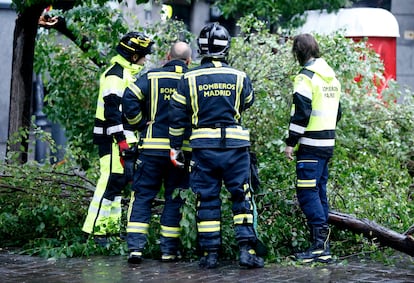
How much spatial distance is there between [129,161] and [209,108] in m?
1.20

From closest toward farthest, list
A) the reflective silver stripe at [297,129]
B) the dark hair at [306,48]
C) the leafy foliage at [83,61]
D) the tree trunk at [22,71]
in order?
1. the reflective silver stripe at [297,129]
2. the dark hair at [306,48]
3. the tree trunk at [22,71]
4. the leafy foliage at [83,61]

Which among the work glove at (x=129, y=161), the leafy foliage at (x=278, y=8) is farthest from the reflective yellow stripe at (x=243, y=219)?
the leafy foliage at (x=278, y=8)

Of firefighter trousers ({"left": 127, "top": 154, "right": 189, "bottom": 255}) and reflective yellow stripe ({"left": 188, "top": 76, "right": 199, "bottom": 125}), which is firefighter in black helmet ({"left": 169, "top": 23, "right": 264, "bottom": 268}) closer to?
reflective yellow stripe ({"left": 188, "top": 76, "right": 199, "bottom": 125})

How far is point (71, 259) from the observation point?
845cm

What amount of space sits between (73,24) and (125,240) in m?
3.57

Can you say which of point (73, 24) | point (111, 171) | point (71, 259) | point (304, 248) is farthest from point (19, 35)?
point (304, 248)

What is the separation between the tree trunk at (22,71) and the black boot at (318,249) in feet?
13.8

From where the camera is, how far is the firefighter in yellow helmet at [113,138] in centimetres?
884

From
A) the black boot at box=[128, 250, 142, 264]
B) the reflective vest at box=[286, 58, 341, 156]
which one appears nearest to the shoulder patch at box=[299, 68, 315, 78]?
the reflective vest at box=[286, 58, 341, 156]

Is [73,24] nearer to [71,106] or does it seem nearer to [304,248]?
[71,106]

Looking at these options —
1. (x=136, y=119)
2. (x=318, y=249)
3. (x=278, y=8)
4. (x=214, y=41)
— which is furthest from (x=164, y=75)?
(x=278, y=8)

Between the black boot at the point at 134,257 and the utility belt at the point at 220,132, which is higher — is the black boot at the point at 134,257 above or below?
below

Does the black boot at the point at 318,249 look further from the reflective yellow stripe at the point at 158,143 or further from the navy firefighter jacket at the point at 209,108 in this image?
the reflective yellow stripe at the point at 158,143

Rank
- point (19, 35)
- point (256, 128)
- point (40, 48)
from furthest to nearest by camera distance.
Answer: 1. point (40, 48)
2. point (19, 35)
3. point (256, 128)
